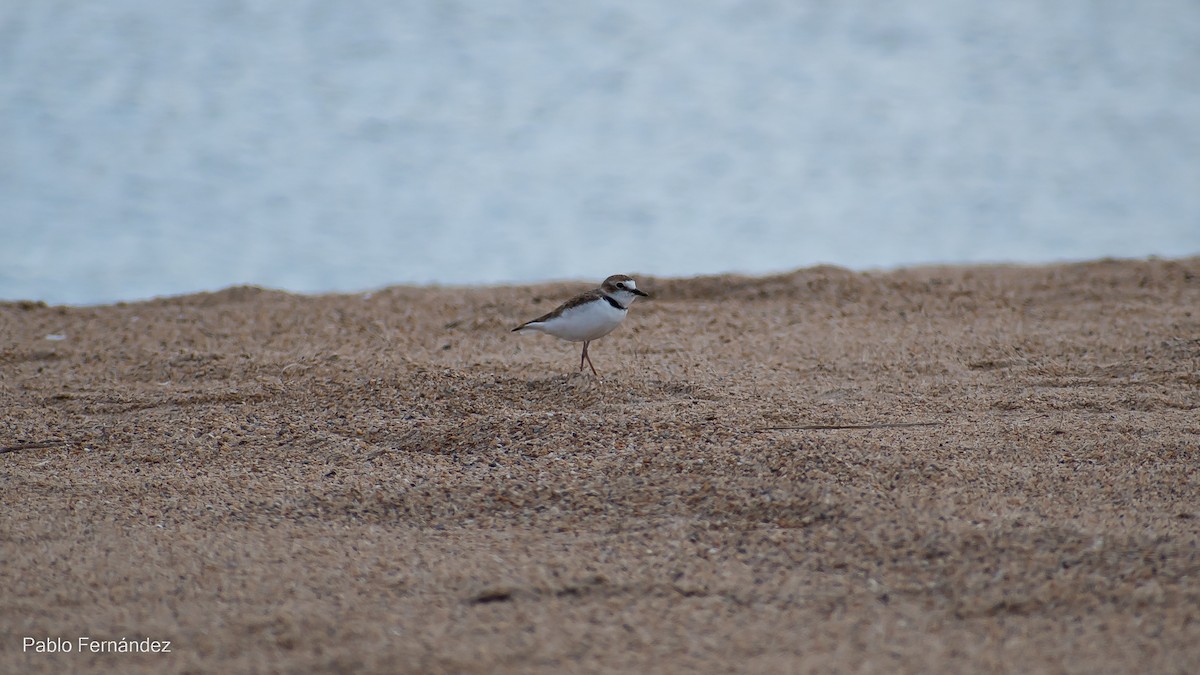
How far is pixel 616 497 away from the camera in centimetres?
401

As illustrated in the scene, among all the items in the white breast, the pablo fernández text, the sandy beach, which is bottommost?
the pablo fernández text

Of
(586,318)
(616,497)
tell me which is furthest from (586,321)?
(616,497)

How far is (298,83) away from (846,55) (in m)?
8.17

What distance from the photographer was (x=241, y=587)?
134 inches

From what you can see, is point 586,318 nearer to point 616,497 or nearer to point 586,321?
point 586,321

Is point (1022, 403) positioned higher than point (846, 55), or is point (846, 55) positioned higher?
point (846, 55)

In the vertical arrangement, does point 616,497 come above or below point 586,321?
below

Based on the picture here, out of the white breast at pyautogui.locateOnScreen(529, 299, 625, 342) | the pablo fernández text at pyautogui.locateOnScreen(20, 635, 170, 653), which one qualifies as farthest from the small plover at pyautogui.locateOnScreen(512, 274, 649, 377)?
the pablo fernández text at pyautogui.locateOnScreen(20, 635, 170, 653)

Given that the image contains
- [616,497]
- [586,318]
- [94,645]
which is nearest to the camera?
[94,645]

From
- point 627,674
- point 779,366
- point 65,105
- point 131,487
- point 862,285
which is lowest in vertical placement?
point 627,674

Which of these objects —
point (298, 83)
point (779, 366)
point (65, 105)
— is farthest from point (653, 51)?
point (779, 366)

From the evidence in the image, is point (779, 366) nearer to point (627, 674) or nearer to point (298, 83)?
point (627, 674)

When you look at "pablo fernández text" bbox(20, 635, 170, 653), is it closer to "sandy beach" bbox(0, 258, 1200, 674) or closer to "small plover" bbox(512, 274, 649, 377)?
"sandy beach" bbox(0, 258, 1200, 674)

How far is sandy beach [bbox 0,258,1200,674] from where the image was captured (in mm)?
3092
